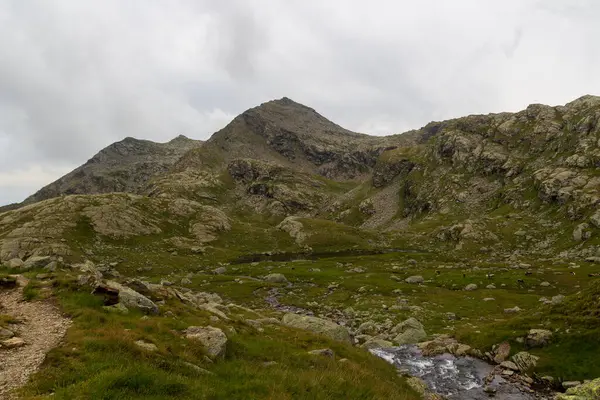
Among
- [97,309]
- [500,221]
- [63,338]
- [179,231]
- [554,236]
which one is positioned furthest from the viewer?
[179,231]

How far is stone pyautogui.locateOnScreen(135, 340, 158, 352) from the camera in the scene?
1776 cm

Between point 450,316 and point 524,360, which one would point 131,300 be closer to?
point 524,360

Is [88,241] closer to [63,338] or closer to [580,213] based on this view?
[63,338]

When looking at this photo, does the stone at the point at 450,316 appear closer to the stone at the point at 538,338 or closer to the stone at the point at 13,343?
the stone at the point at 538,338

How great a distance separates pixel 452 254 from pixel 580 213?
48540 millimetres

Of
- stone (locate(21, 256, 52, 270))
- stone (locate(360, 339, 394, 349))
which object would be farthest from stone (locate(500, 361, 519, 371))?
stone (locate(21, 256, 52, 270))

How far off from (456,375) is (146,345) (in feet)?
104

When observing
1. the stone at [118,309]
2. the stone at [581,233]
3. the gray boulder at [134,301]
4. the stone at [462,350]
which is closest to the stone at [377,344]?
the stone at [462,350]

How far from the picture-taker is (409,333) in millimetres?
48562

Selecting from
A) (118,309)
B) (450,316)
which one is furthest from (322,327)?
(450,316)

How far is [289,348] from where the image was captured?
84.9 ft

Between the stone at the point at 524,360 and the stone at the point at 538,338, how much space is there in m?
2.12

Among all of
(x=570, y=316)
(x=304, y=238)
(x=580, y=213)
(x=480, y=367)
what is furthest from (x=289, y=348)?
(x=304, y=238)

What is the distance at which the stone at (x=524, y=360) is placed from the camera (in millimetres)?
36656
